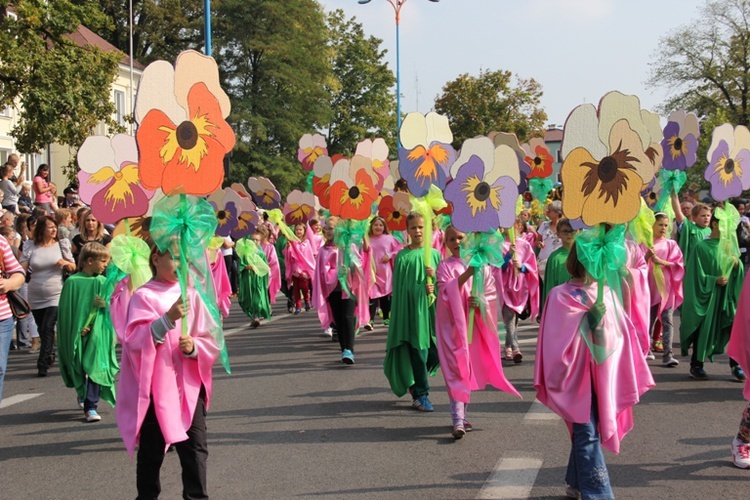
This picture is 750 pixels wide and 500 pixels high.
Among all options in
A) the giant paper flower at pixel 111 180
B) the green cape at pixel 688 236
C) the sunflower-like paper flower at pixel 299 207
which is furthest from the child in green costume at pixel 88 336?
the sunflower-like paper flower at pixel 299 207

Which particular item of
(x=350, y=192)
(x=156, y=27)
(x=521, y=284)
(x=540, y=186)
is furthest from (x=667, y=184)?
(x=156, y=27)

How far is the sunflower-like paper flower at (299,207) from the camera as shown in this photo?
16.3m

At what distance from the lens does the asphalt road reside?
591 cm

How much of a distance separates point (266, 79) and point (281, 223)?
31.5 m

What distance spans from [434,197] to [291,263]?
6.26 metres

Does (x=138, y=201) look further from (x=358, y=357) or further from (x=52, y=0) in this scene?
(x=52, y=0)

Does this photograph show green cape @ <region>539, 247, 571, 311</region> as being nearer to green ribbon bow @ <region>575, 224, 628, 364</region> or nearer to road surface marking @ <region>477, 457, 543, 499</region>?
road surface marking @ <region>477, 457, 543, 499</region>

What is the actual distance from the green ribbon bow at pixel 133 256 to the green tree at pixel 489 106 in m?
48.5

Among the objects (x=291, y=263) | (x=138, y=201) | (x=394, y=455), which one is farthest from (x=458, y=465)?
(x=291, y=263)

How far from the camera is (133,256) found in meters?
6.63

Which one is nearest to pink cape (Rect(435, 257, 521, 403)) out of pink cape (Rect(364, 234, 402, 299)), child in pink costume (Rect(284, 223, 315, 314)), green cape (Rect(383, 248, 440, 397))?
green cape (Rect(383, 248, 440, 397))

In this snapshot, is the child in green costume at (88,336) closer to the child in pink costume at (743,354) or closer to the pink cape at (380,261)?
the pink cape at (380,261)

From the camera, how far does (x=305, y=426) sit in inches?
302

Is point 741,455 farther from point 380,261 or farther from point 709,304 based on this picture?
point 380,261
